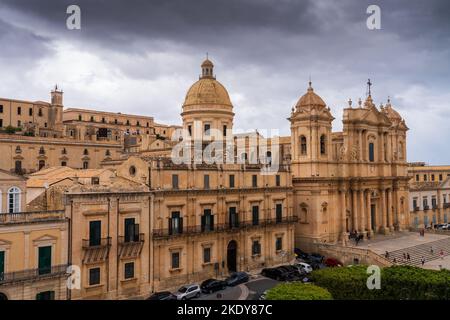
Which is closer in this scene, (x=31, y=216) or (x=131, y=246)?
(x=31, y=216)

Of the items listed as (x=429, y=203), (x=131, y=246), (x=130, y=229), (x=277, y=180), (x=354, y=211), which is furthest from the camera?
(x=429, y=203)

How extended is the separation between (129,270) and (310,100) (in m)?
27.8

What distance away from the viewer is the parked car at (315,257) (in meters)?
44.6

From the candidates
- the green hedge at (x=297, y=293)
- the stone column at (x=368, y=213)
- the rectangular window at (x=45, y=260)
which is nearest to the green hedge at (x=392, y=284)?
the green hedge at (x=297, y=293)

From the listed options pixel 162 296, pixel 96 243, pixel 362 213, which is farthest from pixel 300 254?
pixel 96 243

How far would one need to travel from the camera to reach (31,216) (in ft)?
91.1

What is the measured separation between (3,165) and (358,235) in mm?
45421

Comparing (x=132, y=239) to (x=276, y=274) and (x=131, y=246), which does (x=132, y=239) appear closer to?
(x=131, y=246)

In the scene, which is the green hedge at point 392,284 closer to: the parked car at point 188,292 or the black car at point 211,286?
the black car at point 211,286

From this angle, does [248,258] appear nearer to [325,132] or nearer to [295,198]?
[295,198]

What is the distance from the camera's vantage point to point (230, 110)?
49.4 meters

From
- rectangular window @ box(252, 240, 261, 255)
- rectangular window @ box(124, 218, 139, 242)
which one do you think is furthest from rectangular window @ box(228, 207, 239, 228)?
rectangular window @ box(124, 218, 139, 242)

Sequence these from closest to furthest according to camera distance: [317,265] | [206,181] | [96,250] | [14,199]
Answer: [14,199], [96,250], [206,181], [317,265]
